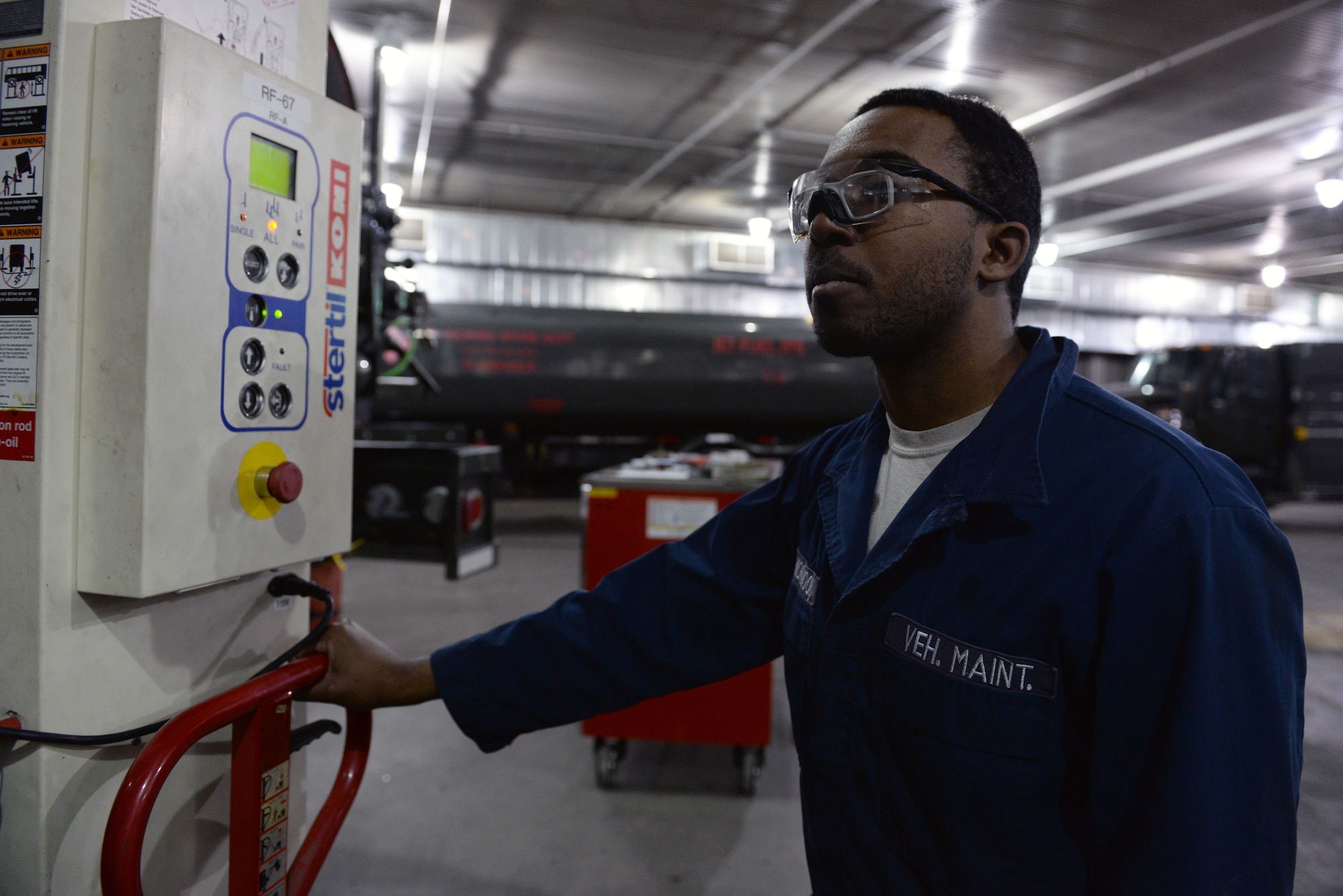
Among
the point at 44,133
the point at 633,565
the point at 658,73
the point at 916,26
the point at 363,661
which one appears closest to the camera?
the point at 44,133

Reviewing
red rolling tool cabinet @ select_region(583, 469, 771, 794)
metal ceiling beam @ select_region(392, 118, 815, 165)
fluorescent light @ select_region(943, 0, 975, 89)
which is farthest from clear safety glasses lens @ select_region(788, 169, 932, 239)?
metal ceiling beam @ select_region(392, 118, 815, 165)

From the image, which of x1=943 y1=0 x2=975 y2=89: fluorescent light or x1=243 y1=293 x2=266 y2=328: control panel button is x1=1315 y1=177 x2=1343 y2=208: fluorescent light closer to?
x1=943 y1=0 x2=975 y2=89: fluorescent light

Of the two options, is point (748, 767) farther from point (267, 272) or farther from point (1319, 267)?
point (1319, 267)

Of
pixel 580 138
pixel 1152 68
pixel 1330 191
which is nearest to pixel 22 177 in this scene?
pixel 1152 68

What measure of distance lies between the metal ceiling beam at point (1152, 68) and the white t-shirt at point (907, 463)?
504cm

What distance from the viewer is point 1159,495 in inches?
34.2

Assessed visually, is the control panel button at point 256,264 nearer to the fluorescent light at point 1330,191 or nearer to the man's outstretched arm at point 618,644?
the man's outstretched arm at point 618,644

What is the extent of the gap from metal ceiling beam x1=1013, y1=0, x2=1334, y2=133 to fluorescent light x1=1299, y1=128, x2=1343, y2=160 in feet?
8.64

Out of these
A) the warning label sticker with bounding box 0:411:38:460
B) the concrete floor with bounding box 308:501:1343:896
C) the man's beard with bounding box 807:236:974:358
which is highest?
the man's beard with bounding box 807:236:974:358

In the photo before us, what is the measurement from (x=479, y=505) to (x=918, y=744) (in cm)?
126

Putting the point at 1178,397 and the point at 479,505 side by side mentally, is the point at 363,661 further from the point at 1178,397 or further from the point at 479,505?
the point at 1178,397

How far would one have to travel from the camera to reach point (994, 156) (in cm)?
116

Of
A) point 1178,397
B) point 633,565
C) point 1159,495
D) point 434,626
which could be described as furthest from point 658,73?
point 1178,397

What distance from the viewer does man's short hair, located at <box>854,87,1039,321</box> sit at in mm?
1151
